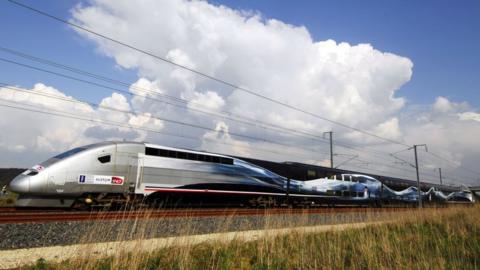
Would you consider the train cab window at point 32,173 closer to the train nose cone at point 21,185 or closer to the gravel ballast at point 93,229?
the train nose cone at point 21,185

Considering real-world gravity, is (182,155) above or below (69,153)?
→ above

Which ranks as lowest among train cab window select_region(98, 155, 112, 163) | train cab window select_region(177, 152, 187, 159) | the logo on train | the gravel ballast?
the gravel ballast

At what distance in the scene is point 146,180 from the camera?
18922 mm

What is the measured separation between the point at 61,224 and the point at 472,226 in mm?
16497

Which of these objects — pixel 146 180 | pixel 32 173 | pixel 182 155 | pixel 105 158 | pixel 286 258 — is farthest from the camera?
A: pixel 182 155

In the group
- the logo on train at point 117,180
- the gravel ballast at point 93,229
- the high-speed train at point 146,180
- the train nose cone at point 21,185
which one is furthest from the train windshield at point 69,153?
the gravel ballast at point 93,229

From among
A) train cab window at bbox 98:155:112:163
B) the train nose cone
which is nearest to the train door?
train cab window at bbox 98:155:112:163

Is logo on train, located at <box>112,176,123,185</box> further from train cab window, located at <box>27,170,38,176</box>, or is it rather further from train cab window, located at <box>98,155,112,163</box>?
train cab window, located at <box>27,170,38,176</box>

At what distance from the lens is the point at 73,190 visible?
16469 millimetres

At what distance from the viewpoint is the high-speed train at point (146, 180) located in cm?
1606

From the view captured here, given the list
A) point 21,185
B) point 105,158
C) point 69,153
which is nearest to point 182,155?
point 105,158

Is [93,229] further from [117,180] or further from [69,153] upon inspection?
[69,153]

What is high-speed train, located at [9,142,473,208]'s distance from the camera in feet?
52.7

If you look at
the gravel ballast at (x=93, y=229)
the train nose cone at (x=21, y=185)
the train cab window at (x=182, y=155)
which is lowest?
the gravel ballast at (x=93, y=229)
